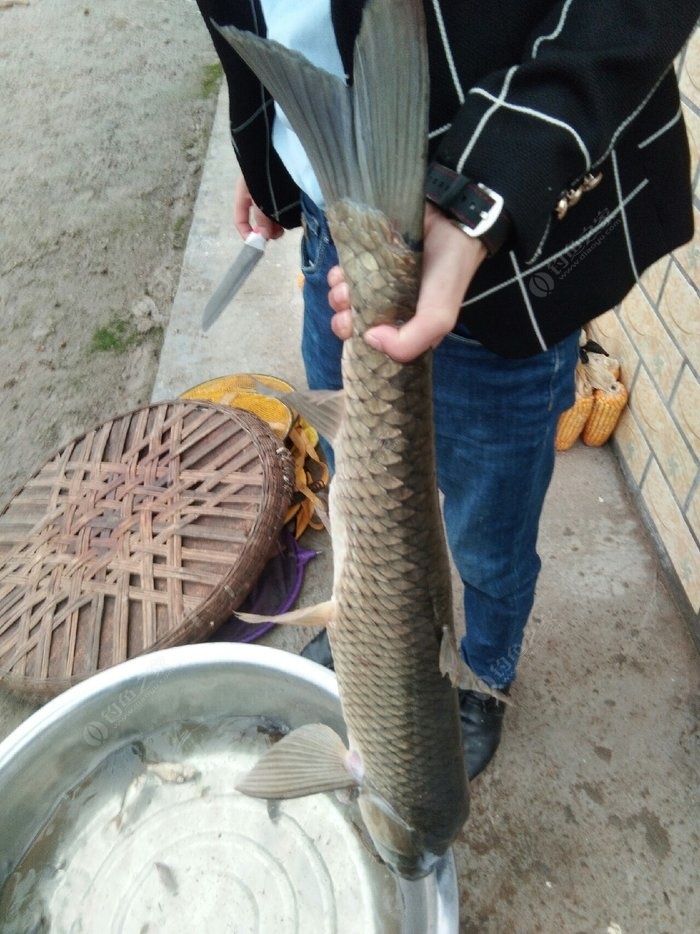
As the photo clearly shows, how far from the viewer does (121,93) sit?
Answer: 5.22 m

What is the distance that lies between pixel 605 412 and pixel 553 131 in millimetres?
1818

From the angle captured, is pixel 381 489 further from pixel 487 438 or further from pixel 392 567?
pixel 487 438

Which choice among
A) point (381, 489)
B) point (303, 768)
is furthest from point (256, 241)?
point (303, 768)

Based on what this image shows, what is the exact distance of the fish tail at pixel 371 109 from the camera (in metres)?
0.72

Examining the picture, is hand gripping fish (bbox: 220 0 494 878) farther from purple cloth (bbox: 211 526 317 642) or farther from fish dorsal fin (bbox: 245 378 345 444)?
purple cloth (bbox: 211 526 317 642)

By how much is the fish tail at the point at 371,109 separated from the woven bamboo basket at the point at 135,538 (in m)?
1.47

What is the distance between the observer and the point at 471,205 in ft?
2.80

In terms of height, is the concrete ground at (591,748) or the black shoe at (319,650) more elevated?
the concrete ground at (591,748)

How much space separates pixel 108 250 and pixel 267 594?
2476 mm

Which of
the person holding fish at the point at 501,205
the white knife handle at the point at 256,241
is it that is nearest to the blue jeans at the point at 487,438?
the person holding fish at the point at 501,205

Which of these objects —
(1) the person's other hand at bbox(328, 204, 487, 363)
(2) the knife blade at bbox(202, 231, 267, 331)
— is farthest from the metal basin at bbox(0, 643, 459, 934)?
(1) the person's other hand at bbox(328, 204, 487, 363)

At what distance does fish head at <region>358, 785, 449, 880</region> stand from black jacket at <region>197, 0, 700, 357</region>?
2.71 ft

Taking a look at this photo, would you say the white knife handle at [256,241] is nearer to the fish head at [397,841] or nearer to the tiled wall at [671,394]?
the fish head at [397,841]

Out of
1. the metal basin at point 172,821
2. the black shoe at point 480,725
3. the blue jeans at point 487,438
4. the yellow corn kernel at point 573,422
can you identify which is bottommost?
the metal basin at point 172,821
